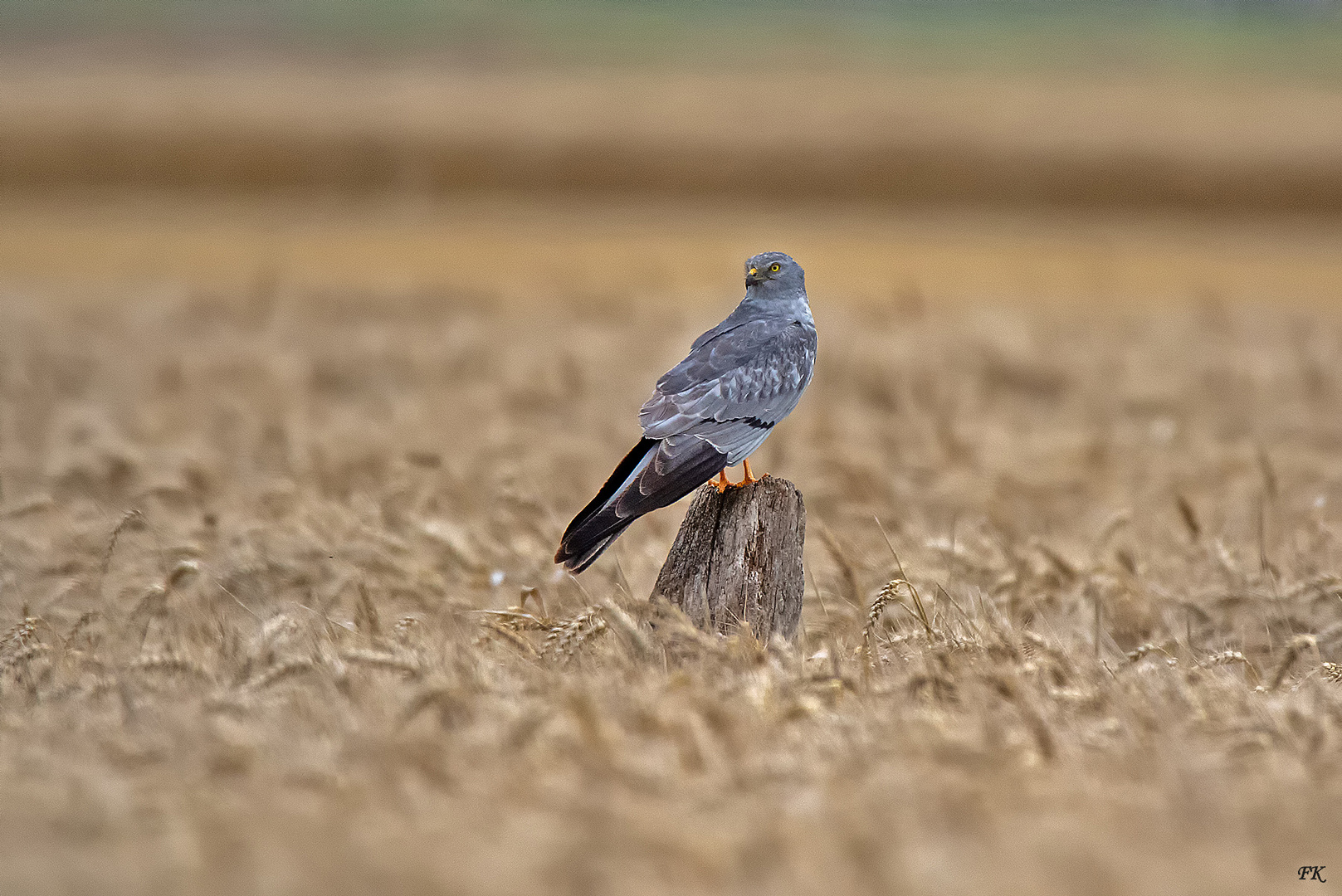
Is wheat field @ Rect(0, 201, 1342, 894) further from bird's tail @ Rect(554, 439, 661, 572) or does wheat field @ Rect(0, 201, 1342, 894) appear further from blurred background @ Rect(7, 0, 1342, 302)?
blurred background @ Rect(7, 0, 1342, 302)

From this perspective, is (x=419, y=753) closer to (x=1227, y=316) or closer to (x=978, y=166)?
(x=1227, y=316)

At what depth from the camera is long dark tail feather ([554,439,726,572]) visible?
12.5ft

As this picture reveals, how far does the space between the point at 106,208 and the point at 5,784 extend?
24478 mm

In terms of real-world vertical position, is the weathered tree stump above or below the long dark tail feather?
below

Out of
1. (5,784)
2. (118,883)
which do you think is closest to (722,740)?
(118,883)

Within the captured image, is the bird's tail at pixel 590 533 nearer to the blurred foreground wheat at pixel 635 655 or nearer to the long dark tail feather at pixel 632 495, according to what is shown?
the long dark tail feather at pixel 632 495

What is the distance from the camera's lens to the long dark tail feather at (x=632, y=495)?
3.82m

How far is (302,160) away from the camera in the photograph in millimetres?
28109

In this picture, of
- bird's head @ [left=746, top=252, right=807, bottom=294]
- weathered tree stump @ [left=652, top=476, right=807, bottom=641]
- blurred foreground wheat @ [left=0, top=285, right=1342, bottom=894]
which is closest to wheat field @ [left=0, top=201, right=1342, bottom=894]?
blurred foreground wheat @ [left=0, top=285, right=1342, bottom=894]

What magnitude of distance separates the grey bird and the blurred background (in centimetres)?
923

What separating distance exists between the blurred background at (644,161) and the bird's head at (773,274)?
9091mm

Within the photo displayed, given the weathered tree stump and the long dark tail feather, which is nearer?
the long dark tail feather

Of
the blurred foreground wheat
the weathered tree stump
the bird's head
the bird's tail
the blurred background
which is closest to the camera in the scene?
the blurred foreground wheat

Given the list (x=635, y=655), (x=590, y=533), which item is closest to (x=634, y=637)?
(x=635, y=655)
